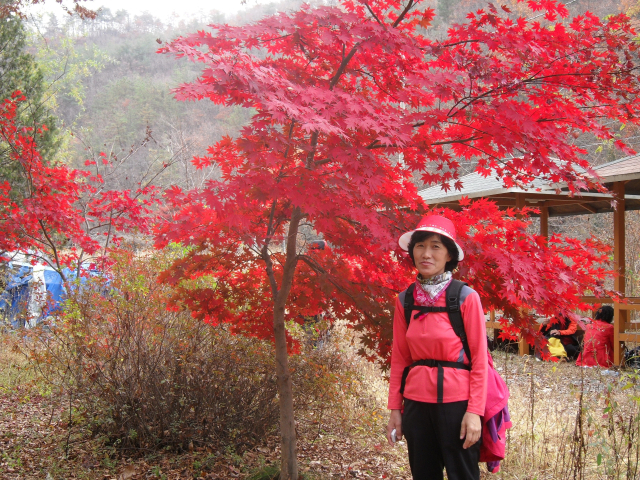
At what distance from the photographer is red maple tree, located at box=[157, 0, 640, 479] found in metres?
2.61

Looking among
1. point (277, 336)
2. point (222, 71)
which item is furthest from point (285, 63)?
point (277, 336)

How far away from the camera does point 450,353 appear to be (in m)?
1.97

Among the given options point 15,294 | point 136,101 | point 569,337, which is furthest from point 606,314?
point 136,101

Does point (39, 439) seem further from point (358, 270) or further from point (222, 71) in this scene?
point (222, 71)

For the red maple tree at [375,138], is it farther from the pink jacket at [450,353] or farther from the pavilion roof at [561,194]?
the pavilion roof at [561,194]

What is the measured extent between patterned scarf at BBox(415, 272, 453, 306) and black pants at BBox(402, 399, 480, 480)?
41 centimetres

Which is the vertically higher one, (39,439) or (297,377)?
(297,377)

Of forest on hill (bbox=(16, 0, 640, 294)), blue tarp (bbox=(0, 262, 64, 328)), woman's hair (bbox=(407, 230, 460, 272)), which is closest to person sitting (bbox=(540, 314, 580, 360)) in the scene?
forest on hill (bbox=(16, 0, 640, 294))

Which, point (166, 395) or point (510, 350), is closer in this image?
point (166, 395)

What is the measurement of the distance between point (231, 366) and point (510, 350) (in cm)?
706

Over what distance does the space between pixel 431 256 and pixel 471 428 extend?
69 cm

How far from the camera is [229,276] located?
389 centimetres

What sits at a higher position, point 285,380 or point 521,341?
point 285,380

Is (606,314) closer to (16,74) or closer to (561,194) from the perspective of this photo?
(561,194)
